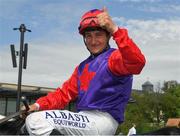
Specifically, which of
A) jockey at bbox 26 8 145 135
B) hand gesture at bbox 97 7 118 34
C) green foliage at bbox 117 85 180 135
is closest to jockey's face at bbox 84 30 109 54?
jockey at bbox 26 8 145 135

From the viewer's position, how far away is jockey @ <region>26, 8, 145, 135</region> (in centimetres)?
313

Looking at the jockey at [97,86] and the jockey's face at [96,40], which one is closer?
the jockey at [97,86]

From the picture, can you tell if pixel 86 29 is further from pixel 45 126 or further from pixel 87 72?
pixel 45 126

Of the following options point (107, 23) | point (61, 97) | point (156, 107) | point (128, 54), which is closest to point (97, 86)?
point (128, 54)

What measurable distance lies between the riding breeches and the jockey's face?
62cm

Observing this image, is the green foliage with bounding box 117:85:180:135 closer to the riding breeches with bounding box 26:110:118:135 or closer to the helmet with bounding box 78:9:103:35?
the helmet with bounding box 78:9:103:35

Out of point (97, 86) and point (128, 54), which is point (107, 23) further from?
point (97, 86)

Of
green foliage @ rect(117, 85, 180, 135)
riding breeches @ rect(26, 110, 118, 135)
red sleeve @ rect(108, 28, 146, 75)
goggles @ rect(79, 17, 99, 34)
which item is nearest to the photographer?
riding breeches @ rect(26, 110, 118, 135)

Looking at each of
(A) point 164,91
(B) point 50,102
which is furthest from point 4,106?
(A) point 164,91

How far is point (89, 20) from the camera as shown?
3.63 meters

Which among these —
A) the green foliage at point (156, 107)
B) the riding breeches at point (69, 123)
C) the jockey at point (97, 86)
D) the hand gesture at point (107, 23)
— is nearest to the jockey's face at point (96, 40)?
the jockey at point (97, 86)

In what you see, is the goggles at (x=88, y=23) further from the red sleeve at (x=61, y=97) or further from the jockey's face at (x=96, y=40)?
the red sleeve at (x=61, y=97)

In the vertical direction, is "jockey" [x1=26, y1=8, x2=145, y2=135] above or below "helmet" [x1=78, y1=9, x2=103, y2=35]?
below

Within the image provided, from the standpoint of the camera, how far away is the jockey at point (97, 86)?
3.13 meters
